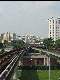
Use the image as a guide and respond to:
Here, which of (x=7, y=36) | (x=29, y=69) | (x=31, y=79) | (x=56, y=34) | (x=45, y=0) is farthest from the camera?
(x=7, y=36)

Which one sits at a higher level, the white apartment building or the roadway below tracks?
the white apartment building

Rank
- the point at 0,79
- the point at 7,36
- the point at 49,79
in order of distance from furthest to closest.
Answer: the point at 7,36 → the point at 49,79 → the point at 0,79

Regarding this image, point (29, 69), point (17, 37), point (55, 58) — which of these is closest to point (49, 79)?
point (29, 69)

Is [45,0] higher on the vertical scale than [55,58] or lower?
higher

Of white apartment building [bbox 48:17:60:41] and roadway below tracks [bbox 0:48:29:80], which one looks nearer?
roadway below tracks [bbox 0:48:29:80]

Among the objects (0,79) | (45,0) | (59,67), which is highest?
(45,0)

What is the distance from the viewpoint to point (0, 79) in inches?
392

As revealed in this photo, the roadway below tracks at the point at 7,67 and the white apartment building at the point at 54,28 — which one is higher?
the white apartment building at the point at 54,28

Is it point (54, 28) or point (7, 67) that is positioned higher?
point (54, 28)

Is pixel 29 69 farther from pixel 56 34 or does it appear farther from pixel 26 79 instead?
pixel 56 34

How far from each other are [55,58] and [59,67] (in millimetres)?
7220

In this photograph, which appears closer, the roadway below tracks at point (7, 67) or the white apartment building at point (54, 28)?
the roadway below tracks at point (7, 67)

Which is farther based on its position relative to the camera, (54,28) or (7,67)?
(54,28)

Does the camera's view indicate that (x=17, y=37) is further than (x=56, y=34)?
Yes
